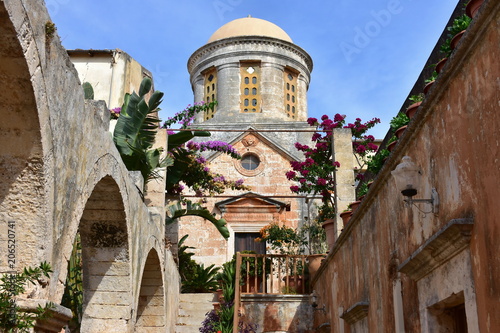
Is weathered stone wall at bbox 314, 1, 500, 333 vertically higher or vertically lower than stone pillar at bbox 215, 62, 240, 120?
lower

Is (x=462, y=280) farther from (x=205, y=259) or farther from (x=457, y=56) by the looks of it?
(x=205, y=259)

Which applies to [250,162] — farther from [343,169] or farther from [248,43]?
Result: [343,169]

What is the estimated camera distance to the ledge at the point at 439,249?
4137 mm

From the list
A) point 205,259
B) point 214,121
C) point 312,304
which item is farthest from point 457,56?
point 214,121

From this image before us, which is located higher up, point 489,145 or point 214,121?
point 214,121

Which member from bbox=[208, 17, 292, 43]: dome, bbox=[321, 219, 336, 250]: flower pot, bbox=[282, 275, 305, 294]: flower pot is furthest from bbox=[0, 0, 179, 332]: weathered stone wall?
bbox=[208, 17, 292, 43]: dome

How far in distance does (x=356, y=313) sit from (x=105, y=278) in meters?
3.13

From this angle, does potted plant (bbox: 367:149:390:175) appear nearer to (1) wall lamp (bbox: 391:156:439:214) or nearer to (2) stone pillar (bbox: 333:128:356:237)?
(1) wall lamp (bbox: 391:156:439:214)

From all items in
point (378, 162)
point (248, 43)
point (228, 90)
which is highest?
point (248, 43)

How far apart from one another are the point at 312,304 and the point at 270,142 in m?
11.1

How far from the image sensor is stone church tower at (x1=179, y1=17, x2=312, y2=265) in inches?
885

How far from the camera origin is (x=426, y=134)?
5051 mm

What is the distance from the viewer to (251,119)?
25016mm

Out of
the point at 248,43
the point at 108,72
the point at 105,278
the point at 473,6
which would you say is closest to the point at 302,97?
the point at 248,43
